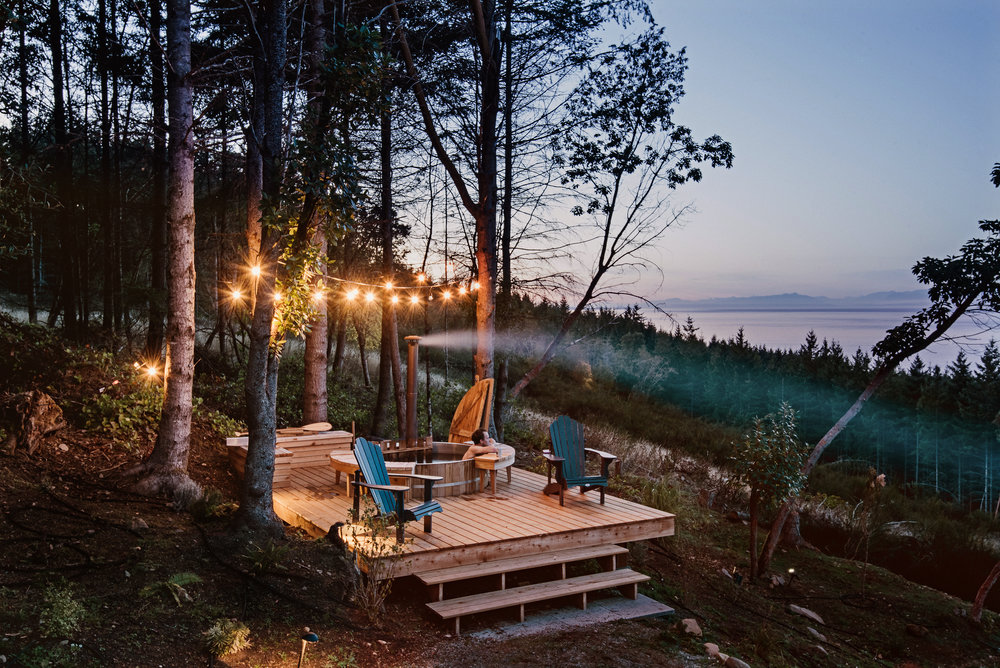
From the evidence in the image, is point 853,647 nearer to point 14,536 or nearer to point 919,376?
point 14,536

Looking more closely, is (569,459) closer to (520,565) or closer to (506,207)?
(520,565)

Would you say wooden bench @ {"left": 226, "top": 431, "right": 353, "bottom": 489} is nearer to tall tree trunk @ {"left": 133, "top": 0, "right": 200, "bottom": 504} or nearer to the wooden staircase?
tall tree trunk @ {"left": 133, "top": 0, "right": 200, "bottom": 504}

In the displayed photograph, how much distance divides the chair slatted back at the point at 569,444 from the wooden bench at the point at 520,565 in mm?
975

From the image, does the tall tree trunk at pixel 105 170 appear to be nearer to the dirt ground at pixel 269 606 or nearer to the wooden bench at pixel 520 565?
the dirt ground at pixel 269 606

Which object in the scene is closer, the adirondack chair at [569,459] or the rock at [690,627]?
the rock at [690,627]

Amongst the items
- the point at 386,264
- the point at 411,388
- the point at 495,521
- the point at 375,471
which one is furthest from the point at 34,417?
the point at 386,264

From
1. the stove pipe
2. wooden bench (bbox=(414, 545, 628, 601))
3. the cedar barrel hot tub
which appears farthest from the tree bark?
the stove pipe

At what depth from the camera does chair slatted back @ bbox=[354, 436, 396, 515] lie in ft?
18.1

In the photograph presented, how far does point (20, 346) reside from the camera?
823 cm

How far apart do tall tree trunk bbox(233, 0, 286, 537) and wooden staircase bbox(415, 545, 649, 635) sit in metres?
1.41

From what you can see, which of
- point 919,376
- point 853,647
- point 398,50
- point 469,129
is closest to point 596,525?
point 853,647

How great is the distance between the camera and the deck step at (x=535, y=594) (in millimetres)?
4984

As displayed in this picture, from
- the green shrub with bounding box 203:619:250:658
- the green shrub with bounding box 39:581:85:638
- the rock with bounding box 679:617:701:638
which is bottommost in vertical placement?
the rock with bounding box 679:617:701:638

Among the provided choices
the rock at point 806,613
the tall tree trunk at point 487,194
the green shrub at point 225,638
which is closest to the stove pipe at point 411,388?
the tall tree trunk at point 487,194
